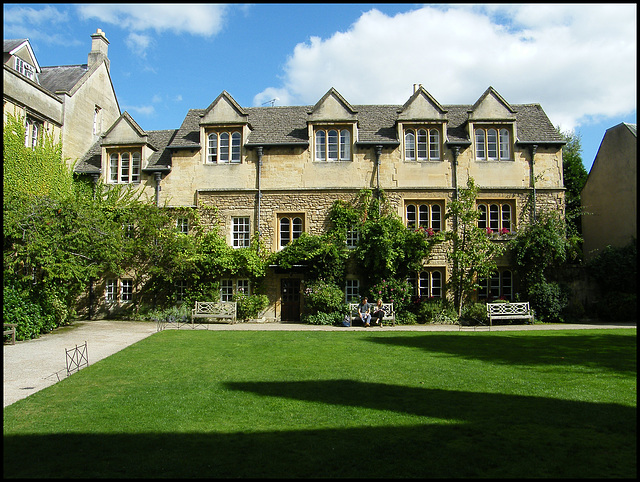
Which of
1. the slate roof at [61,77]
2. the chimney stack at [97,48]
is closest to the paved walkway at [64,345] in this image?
the slate roof at [61,77]

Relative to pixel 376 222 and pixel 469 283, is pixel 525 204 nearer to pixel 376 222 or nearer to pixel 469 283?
pixel 469 283

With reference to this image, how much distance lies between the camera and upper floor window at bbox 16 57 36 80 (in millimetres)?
24188

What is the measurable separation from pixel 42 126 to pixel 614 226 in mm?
29300

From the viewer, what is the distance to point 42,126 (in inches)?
906

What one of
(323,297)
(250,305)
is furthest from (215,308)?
(323,297)

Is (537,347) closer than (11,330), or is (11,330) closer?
(537,347)

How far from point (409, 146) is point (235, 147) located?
8608 mm

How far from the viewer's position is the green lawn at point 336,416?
227 inches

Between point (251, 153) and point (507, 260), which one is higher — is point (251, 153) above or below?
above

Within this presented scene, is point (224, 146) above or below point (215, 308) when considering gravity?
above

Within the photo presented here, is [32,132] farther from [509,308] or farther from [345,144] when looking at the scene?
[509,308]

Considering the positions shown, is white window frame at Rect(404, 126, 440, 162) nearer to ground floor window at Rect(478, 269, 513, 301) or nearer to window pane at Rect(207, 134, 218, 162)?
ground floor window at Rect(478, 269, 513, 301)

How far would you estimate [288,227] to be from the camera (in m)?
24.0

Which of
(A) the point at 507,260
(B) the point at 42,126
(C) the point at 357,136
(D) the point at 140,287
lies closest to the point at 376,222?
(C) the point at 357,136
